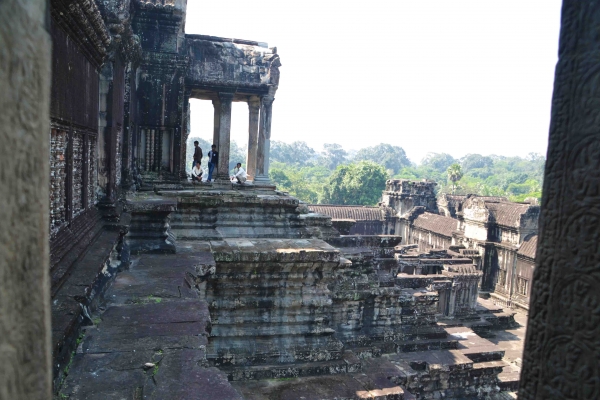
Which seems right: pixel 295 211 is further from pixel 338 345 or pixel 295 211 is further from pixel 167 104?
pixel 167 104

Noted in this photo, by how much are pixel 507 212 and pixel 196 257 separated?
19691 mm

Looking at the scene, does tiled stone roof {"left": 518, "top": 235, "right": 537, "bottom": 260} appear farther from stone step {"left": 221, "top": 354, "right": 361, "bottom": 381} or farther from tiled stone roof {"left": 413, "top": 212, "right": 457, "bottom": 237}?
stone step {"left": 221, "top": 354, "right": 361, "bottom": 381}

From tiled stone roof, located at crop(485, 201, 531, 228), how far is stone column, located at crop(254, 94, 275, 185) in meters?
12.9

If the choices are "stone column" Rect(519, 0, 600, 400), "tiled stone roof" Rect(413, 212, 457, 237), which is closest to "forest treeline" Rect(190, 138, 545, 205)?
"tiled stone roof" Rect(413, 212, 457, 237)

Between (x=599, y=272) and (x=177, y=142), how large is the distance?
33.0 ft

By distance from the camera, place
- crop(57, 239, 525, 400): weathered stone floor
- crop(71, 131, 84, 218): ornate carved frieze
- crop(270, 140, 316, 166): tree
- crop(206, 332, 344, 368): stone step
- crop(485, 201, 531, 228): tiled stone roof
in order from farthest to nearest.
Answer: crop(270, 140, 316, 166): tree, crop(485, 201, 531, 228): tiled stone roof, crop(206, 332, 344, 368): stone step, crop(71, 131, 84, 218): ornate carved frieze, crop(57, 239, 525, 400): weathered stone floor

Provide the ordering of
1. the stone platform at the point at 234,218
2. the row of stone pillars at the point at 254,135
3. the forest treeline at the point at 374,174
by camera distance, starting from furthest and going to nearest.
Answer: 1. the forest treeline at the point at 374,174
2. the row of stone pillars at the point at 254,135
3. the stone platform at the point at 234,218

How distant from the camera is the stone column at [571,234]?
126cm

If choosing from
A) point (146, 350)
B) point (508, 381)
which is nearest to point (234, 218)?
point (146, 350)

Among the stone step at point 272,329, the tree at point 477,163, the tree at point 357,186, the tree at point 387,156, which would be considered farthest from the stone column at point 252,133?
the tree at point 477,163

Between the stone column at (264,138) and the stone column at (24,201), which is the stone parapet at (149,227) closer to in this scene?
the stone column at (24,201)

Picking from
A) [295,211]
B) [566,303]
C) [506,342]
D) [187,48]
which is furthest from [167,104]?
[506,342]

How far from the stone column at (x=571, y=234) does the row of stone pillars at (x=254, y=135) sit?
38.3 feet

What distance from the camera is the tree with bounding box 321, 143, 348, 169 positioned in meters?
137
